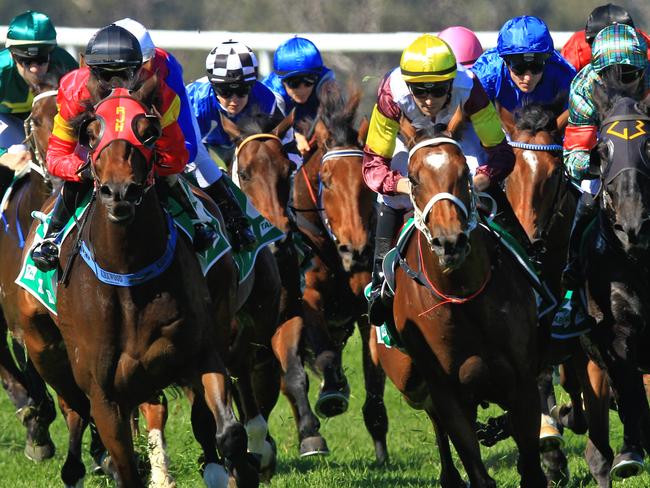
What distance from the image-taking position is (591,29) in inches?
396

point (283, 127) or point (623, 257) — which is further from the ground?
point (283, 127)

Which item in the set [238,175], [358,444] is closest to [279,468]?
[358,444]

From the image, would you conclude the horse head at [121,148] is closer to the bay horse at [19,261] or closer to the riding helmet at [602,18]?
the bay horse at [19,261]

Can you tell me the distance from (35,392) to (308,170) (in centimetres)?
244

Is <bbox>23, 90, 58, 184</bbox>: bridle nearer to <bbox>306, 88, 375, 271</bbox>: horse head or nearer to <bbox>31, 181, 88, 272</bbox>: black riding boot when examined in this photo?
<bbox>31, 181, 88, 272</bbox>: black riding boot

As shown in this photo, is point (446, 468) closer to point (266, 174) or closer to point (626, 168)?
point (626, 168)

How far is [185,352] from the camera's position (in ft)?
22.5

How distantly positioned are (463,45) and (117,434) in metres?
5.91

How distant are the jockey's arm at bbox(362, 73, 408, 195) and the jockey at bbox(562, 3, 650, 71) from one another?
8.38 feet

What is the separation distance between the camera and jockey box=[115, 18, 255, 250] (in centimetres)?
771

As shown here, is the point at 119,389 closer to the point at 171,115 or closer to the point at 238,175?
the point at 171,115

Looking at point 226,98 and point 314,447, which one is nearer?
point 314,447

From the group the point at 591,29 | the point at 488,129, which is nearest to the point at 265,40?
the point at 591,29

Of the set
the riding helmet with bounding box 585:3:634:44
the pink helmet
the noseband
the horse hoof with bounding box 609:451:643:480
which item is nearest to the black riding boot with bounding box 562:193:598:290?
the horse hoof with bounding box 609:451:643:480
